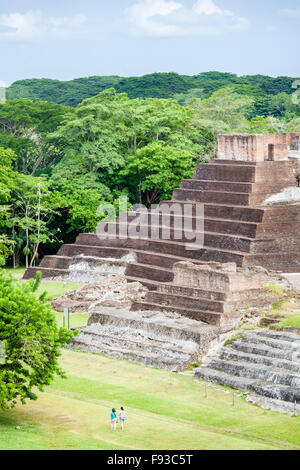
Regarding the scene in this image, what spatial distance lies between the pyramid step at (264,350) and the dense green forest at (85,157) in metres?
14.1

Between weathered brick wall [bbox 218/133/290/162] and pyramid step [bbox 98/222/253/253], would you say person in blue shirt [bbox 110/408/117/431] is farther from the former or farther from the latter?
weathered brick wall [bbox 218/133/290/162]

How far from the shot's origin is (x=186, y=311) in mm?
24672

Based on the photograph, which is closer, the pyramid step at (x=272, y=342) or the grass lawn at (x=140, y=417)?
the grass lawn at (x=140, y=417)

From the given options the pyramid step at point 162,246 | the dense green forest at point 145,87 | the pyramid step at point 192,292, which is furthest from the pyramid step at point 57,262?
the dense green forest at point 145,87

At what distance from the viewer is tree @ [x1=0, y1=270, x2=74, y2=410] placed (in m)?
16.9

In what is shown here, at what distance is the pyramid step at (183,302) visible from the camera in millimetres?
24219

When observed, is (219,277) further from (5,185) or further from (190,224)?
(5,185)

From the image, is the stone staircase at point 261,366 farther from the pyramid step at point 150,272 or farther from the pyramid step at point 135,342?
the pyramid step at point 150,272

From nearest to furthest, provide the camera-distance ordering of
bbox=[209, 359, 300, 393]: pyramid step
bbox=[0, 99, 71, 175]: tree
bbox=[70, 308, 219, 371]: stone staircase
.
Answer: bbox=[209, 359, 300, 393]: pyramid step → bbox=[70, 308, 219, 371]: stone staircase → bbox=[0, 99, 71, 175]: tree

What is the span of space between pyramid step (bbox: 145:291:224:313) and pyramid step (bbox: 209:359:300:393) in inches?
101

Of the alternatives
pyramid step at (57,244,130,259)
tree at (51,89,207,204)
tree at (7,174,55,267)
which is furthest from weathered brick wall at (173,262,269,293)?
tree at (51,89,207,204)

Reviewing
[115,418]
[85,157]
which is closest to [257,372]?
[115,418]
